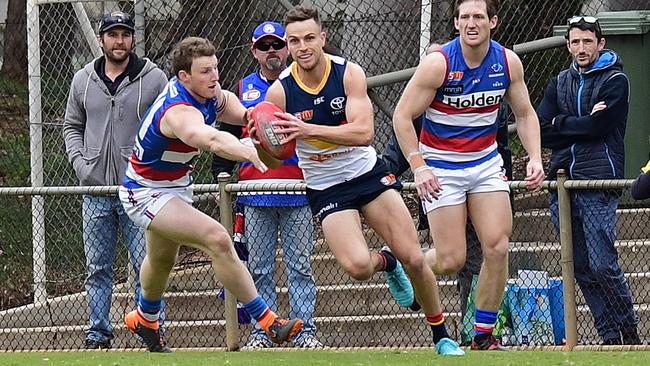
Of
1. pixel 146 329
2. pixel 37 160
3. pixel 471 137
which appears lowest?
pixel 146 329

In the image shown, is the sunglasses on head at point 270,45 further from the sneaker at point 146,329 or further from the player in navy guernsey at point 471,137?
the sneaker at point 146,329

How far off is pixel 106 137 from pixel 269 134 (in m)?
2.72

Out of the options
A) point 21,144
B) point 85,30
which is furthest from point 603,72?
point 21,144

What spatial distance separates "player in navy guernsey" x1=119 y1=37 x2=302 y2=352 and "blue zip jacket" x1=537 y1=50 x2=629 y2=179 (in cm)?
254

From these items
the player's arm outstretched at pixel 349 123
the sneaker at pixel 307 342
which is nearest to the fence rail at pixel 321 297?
the sneaker at pixel 307 342

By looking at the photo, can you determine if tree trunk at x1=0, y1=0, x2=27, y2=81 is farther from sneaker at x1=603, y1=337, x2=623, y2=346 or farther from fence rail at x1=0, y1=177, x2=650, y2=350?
sneaker at x1=603, y1=337, x2=623, y2=346

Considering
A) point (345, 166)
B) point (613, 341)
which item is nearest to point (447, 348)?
point (345, 166)

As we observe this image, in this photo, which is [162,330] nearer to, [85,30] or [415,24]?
[85,30]

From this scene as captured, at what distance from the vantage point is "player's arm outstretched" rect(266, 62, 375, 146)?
8.02 metres

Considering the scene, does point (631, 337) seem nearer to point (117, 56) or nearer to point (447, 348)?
point (447, 348)

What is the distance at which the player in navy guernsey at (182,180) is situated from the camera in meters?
8.45

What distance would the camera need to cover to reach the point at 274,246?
33.7ft

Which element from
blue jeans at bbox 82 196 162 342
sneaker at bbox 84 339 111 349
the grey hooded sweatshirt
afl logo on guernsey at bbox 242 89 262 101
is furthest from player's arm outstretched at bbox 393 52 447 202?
sneaker at bbox 84 339 111 349

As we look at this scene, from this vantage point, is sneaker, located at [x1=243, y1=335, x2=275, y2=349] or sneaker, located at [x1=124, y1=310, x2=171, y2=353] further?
sneaker, located at [x1=243, y1=335, x2=275, y2=349]
